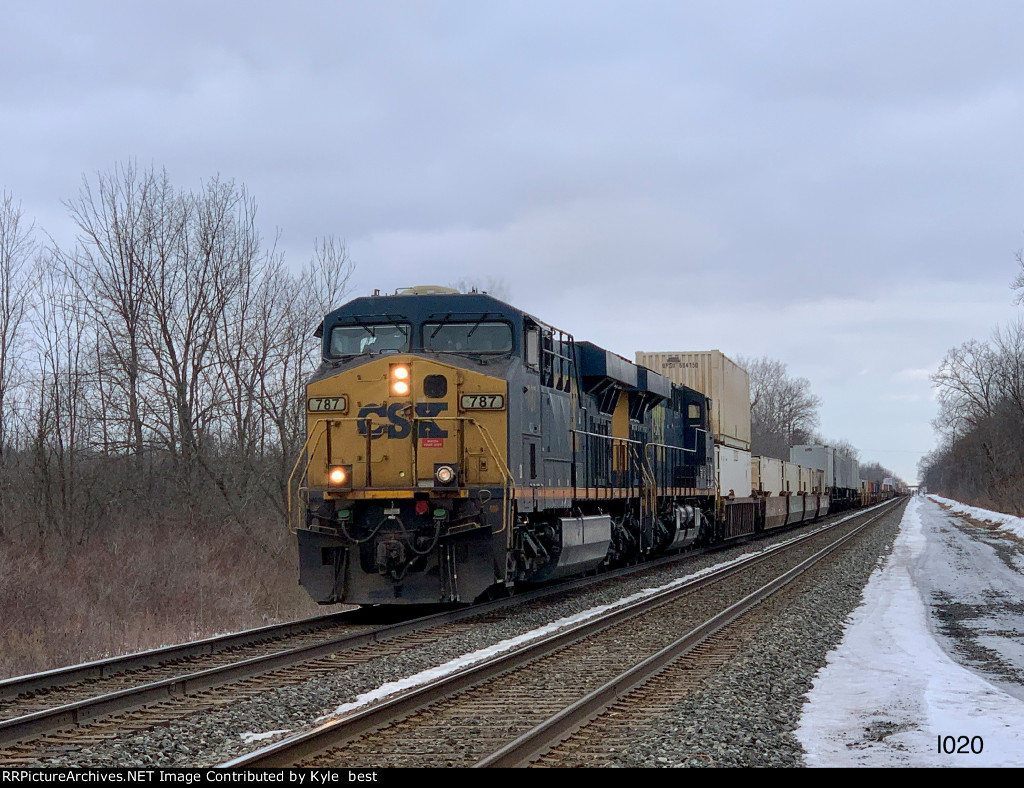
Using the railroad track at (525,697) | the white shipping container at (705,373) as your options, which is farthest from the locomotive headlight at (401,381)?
the white shipping container at (705,373)

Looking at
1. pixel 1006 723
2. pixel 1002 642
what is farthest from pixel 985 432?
pixel 1006 723

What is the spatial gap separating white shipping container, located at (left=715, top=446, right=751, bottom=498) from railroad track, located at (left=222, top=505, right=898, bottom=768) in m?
13.6

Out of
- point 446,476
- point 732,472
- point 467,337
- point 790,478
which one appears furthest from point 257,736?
point 790,478

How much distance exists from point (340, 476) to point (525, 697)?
517cm

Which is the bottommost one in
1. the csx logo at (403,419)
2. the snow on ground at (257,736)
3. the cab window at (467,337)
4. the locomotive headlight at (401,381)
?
the snow on ground at (257,736)

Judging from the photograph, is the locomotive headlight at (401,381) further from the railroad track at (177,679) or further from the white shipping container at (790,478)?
the white shipping container at (790,478)

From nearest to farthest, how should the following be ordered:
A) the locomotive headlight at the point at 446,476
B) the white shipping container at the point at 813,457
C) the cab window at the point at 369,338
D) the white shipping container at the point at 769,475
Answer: the locomotive headlight at the point at 446,476 → the cab window at the point at 369,338 → the white shipping container at the point at 769,475 → the white shipping container at the point at 813,457

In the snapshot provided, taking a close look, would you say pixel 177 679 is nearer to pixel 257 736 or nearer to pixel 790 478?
pixel 257 736

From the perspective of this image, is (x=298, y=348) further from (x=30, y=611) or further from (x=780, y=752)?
(x=780, y=752)

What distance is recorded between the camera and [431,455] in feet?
40.5

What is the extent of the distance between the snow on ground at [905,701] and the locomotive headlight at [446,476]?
15.3 feet

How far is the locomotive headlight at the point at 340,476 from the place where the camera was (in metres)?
12.3

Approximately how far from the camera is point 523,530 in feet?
43.8

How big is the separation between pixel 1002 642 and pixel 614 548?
8.30 meters
